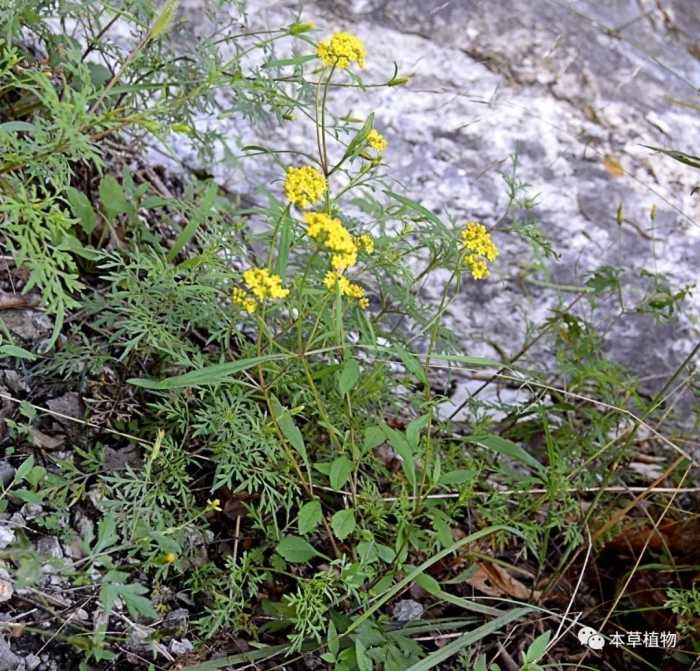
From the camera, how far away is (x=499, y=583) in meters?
2.12

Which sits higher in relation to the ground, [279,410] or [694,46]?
[694,46]

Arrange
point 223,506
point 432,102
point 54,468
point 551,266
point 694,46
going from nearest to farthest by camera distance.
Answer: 1. point 54,468
2. point 223,506
3. point 551,266
4. point 432,102
5. point 694,46

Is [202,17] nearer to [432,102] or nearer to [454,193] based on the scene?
[432,102]

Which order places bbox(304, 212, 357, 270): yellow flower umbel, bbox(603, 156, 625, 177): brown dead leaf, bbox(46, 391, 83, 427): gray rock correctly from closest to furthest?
bbox(304, 212, 357, 270): yellow flower umbel < bbox(46, 391, 83, 427): gray rock < bbox(603, 156, 625, 177): brown dead leaf

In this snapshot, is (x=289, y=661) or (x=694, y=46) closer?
(x=289, y=661)

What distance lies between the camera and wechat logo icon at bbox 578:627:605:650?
1.96 m

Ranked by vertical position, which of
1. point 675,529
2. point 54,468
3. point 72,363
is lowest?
point 54,468

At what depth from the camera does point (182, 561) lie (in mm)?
1797

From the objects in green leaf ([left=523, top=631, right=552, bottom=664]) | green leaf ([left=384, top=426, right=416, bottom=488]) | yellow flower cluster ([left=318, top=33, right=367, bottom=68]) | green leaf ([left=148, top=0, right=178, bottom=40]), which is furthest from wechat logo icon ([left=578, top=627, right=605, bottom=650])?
green leaf ([left=148, top=0, right=178, bottom=40])

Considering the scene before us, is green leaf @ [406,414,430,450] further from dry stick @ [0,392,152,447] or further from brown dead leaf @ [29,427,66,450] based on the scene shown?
brown dead leaf @ [29,427,66,450]

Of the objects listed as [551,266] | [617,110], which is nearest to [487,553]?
[551,266]

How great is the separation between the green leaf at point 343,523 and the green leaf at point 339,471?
2.5 inches

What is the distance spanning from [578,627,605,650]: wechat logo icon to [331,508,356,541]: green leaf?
25.8 inches

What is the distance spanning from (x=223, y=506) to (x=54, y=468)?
381mm
